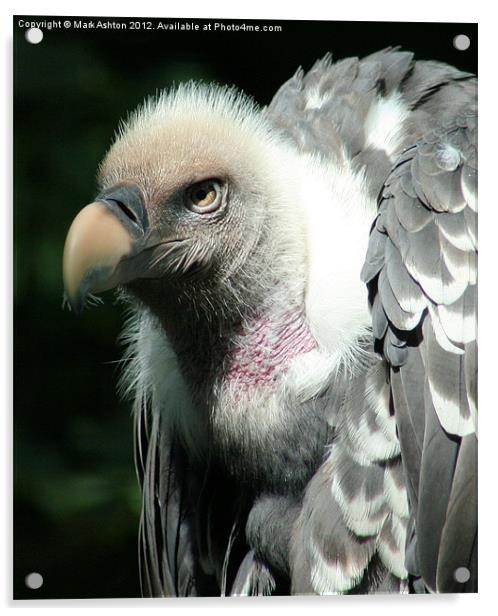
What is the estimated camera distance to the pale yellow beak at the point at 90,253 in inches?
56.3

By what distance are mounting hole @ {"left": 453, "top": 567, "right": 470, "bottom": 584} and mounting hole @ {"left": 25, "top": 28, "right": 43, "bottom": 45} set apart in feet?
3.57

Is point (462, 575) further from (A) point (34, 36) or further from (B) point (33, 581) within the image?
(A) point (34, 36)

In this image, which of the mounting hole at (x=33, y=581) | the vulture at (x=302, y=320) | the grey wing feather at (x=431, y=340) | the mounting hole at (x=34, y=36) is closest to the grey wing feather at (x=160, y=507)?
the vulture at (x=302, y=320)

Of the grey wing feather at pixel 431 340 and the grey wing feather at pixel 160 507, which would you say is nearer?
the grey wing feather at pixel 431 340

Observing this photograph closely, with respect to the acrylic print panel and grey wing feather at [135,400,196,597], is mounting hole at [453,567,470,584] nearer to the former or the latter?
the acrylic print panel

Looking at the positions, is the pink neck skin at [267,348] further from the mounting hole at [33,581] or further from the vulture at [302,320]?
the mounting hole at [33,581]

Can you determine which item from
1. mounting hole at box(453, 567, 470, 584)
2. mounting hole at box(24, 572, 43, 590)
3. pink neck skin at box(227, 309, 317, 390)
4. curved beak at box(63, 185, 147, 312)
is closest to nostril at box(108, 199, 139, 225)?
curved beak at box(63, 185, 147, 312)

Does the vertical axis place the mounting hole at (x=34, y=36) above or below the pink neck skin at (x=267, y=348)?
above

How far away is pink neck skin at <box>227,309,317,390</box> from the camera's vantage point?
161cm

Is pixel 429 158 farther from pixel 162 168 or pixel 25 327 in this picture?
pixel 25 327

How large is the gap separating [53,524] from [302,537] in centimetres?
42

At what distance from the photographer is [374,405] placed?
1.53 meters

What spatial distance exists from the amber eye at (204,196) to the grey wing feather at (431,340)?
26cm
